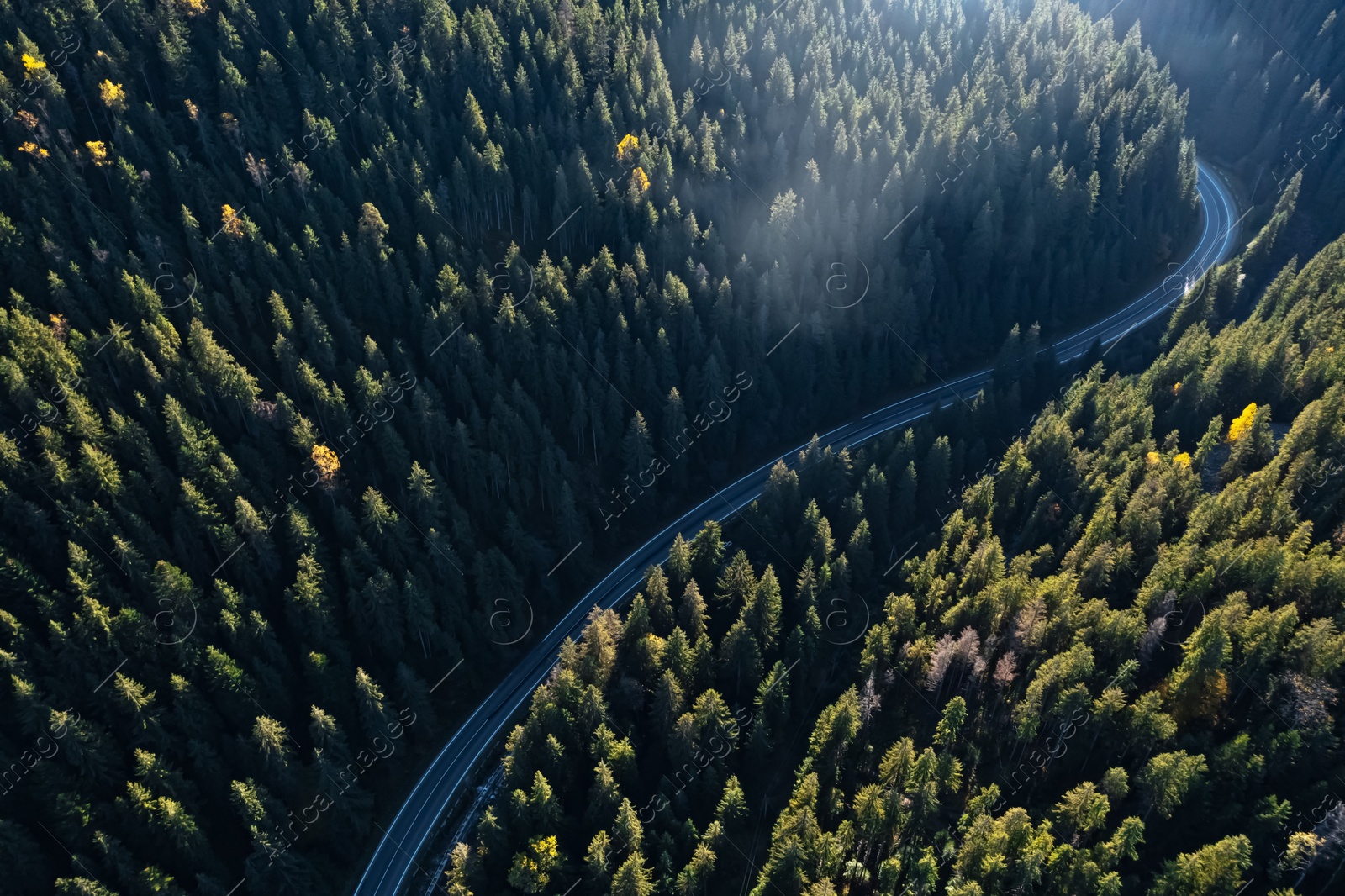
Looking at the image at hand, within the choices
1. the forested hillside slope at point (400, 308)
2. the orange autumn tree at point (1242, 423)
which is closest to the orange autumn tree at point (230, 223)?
the forested hillside slope at point (400, 308)

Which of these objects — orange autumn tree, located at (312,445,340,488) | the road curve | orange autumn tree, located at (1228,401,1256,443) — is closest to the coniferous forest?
orange autumn tree, located at (312,445,340,488)

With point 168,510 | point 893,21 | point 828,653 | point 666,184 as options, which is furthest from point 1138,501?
point 893,21

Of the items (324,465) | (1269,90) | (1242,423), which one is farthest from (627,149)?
(1269,90)

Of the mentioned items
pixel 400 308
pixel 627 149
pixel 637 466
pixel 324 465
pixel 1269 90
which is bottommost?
pixel 1269 90

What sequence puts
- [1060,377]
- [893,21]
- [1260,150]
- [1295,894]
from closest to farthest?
1. [1295,894]
2. [1060,377]
3. [893,21]
4. [1260,150]

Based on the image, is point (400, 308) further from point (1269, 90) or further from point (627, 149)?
point (1269, 90)

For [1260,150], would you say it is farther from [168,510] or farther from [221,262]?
[168,510]

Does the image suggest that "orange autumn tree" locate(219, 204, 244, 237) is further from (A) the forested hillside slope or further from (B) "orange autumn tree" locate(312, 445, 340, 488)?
(B) "orange autumn tree" locate(312, 445, 340, 488)
